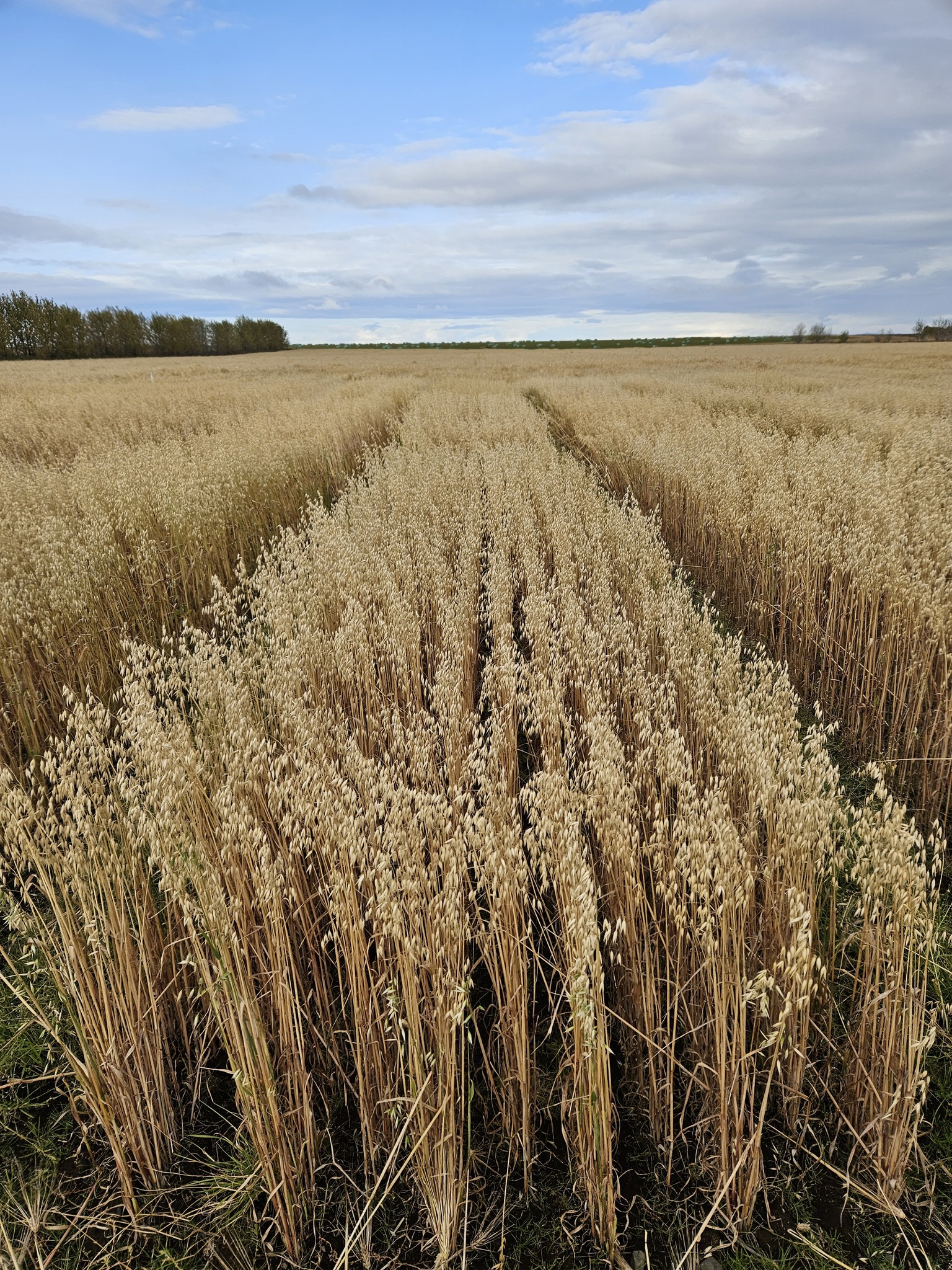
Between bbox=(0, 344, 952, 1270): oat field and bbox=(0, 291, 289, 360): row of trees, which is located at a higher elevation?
bbox=(0, 291, 289, 360): row of trees

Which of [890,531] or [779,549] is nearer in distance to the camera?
[890,531]

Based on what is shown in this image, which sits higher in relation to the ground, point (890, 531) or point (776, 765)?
point (890, 531)

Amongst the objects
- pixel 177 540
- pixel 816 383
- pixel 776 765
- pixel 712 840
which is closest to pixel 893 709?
pixel 776 765

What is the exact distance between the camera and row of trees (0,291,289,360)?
48.8 metres

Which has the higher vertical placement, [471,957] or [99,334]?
[99,334]

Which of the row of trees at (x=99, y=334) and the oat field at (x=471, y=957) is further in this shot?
the row of trees at (x=99, y=334)

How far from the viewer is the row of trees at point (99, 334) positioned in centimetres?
4875

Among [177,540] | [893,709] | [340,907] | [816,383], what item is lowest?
[893,709]

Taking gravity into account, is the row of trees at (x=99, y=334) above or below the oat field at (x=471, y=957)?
above

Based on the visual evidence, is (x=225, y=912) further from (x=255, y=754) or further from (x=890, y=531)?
(x=890, y=531)

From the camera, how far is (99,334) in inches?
2114

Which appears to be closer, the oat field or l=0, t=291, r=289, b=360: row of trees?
the oat field

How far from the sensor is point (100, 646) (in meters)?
4.39

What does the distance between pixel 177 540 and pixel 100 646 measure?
1654 millimetres
